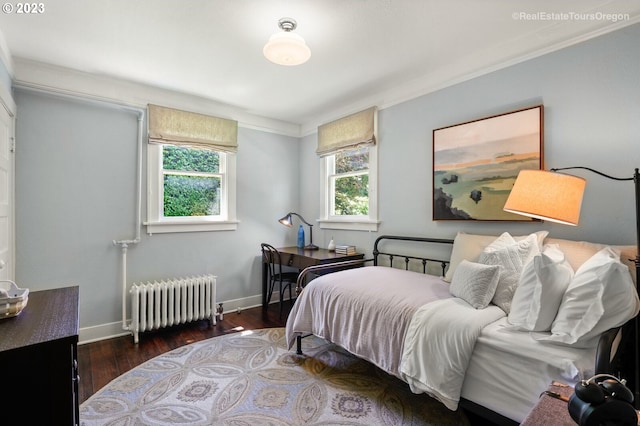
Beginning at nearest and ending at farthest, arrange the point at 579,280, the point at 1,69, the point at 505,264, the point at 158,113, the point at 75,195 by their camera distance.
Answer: the point at 579,280
the point at 505,264
the point at 1,69
the point at 75,195
the point at 158,113

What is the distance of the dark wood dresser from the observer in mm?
1015

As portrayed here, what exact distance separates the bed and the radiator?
1241 millimetres

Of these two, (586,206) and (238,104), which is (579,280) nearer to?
(586,206)

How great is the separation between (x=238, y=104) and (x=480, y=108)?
2516 millimetres

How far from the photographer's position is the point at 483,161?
2426 mm

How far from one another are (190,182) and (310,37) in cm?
210

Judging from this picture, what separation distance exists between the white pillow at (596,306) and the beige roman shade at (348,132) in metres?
2.25

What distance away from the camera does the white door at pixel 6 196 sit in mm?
2201

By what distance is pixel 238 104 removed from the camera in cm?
354

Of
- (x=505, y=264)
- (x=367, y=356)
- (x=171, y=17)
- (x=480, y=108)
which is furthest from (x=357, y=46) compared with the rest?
(x=367, y=356)

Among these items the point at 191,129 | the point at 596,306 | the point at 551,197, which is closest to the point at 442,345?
the point at 596,306

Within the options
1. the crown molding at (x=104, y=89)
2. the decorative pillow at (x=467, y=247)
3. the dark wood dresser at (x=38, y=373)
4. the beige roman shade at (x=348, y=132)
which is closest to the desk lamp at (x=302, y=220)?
the beige roman shade at (x=348, y=132)

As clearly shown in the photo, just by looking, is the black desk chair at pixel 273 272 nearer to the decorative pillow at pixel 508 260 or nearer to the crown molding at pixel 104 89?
the crown molding at pixel 104 89

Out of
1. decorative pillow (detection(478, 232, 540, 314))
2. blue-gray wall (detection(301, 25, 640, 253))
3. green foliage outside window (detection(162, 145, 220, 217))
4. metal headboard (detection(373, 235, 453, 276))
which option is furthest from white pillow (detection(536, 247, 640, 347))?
green foliage outside window (detection(162, 145, 220, 217))
